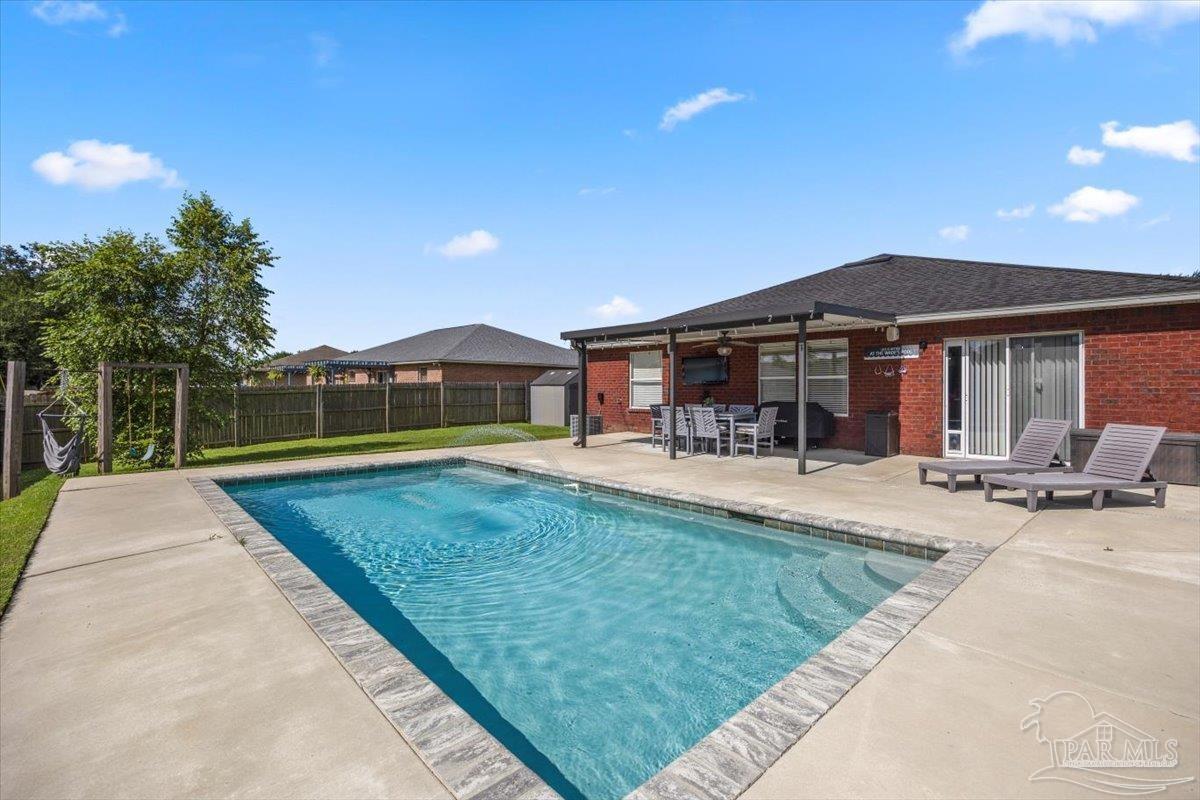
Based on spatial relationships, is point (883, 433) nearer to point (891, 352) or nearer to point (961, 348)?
point (891, 352)

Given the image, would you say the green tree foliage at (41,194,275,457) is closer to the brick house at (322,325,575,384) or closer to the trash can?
the brick house at (322,325,575,384)

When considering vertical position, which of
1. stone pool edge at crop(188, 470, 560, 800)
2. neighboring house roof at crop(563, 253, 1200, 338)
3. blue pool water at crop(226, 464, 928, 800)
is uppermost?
neighboring house roof at crop(563, 253, 1200, 338)

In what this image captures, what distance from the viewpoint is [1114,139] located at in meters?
15.6

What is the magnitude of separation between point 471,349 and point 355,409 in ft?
A: 28.8

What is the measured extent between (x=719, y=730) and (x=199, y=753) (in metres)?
2.03

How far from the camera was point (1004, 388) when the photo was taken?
31.3ft

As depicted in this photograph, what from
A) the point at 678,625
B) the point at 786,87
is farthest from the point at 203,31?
the point at 678,625

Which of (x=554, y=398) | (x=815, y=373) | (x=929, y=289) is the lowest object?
(x=554, y=398)

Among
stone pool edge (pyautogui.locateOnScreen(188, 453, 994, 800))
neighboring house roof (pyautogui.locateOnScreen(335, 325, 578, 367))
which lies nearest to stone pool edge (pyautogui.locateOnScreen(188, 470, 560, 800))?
stone pool edge (pyautogui.locateOnScreen(188, 453, 994, 800))

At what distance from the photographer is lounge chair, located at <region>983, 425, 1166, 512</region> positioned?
20.1 feet

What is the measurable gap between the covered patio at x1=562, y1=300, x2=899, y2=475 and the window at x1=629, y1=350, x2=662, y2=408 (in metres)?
0.36

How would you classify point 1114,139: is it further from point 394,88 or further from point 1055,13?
point 394,88

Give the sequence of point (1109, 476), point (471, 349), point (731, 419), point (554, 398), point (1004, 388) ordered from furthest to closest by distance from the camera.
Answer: point (471, 349)
point (554, 398)
point (731, 419)
point (1004, 388)
point (1109, 476)

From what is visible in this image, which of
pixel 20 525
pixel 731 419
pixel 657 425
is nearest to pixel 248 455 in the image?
pixel 20 525
